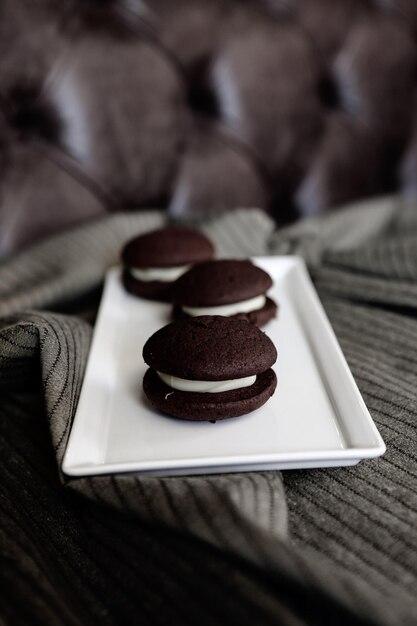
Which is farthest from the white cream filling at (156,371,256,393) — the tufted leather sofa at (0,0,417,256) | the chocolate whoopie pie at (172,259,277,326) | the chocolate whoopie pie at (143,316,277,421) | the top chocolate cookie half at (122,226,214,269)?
the tufted leather sofa at (0,0,417,256)

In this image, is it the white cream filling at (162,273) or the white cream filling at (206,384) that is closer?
the white cream filling at (206,384)

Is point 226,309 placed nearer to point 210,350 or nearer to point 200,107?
point 210,350

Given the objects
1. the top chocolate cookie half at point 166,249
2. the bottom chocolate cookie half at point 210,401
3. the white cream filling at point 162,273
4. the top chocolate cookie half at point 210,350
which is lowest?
the white cream filling at point 162,273

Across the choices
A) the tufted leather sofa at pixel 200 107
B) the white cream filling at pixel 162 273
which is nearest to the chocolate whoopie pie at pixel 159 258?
the white cream filling at pixel 162 273

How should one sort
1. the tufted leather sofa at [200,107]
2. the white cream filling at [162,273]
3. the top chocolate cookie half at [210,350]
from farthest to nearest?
the tufted leather sofa at [200,107]
the white cream filling at [162,273]
the top chocolate cookie half at [210,350]

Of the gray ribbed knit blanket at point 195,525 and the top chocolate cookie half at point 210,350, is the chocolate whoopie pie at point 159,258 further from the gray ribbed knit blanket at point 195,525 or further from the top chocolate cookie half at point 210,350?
→ the top chocolate cookie half at point 210,350

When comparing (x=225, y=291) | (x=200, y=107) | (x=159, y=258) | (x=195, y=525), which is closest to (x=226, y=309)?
(x=225, y=291)
